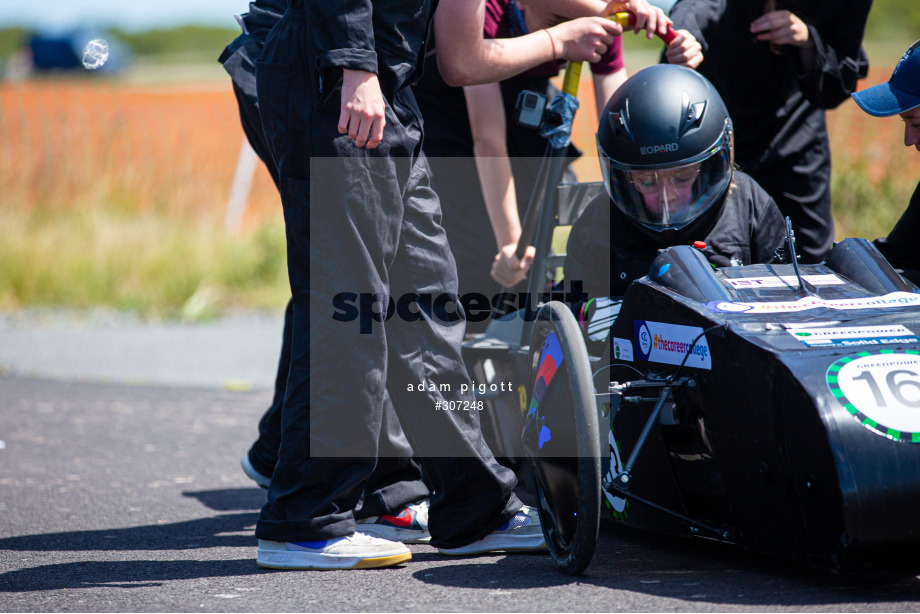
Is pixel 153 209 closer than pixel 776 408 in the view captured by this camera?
No

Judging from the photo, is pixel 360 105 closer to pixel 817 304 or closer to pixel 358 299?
pixel 358 299

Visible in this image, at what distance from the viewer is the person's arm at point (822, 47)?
3.95 m

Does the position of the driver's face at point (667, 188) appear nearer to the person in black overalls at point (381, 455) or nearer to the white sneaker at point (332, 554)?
the person in black overalls at point (381, 455)

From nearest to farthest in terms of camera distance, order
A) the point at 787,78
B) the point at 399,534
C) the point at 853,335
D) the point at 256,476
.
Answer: the point at 853,335, the point at 399,534, the point at 256,476, the point at 787,78

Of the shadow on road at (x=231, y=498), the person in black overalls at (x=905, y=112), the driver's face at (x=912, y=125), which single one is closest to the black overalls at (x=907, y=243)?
the person in black overalls at (x=905, y=112)

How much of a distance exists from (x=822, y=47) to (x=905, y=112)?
3.06 ft

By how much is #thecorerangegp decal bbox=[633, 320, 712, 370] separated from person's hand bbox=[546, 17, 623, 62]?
97cm

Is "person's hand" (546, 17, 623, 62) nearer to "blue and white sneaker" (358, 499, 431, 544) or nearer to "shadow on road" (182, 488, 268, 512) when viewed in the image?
"blue and white sneaker" (358, 499, 431, 544)

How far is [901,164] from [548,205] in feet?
20.5

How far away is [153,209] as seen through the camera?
9.78 m

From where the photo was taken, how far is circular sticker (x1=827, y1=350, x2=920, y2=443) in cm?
219

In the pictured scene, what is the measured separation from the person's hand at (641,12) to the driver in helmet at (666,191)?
0.26 m

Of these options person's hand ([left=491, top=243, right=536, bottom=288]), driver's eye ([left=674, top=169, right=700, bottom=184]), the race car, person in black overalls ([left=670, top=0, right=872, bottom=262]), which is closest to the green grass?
person's hand ([left=491, top=243, right=536, bottom=288])

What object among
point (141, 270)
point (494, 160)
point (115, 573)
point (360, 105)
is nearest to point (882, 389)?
point (360, 105)
